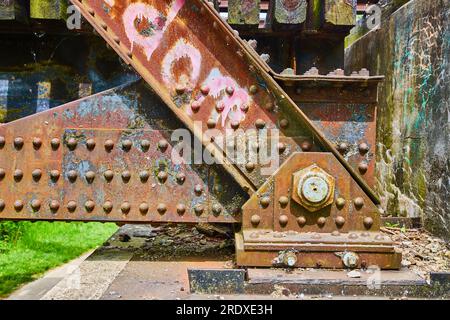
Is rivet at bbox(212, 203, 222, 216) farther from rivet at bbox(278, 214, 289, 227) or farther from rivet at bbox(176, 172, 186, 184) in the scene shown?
rivet at bbox(278, 214, 289, 227)

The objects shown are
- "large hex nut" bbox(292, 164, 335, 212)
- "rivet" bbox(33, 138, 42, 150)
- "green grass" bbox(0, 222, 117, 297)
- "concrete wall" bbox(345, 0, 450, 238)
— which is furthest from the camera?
"green grass" bbox(0, 222, 117, 297)

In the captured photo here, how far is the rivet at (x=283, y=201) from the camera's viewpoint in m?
2.62

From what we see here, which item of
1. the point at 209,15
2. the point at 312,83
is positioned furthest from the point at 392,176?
the point at 209,15

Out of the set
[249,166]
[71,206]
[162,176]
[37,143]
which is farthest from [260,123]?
[37,143]

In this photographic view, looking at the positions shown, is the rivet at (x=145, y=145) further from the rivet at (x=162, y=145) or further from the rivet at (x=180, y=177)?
the rivet at (x=180, y=177)

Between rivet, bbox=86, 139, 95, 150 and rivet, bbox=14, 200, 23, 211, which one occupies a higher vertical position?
rivet, bbox=86, 139, 95, 150

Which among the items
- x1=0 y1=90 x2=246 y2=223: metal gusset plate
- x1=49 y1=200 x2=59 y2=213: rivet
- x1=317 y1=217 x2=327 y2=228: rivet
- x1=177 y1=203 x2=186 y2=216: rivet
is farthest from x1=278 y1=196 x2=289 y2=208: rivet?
x1=49 y1=200 x2=59 y2=213: rivet

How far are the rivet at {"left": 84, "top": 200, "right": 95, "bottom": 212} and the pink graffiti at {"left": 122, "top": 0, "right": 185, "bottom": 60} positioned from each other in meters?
0.99

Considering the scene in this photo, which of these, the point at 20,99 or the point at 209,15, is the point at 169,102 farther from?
the point at 20,99

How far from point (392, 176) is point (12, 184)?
448cm

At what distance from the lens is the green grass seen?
497 centimetres

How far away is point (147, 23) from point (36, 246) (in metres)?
5.06

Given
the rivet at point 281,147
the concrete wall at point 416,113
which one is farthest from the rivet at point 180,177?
the concrete wall at point 416,113

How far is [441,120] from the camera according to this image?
13.7ft
